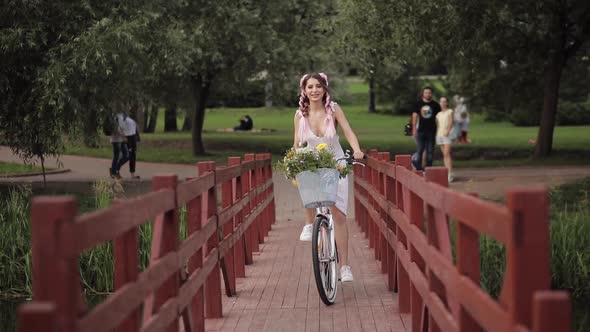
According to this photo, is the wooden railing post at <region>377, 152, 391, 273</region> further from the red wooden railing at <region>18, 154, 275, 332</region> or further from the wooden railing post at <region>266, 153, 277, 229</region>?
the wooden railing post at <region>266, 153, 277, 229</region>

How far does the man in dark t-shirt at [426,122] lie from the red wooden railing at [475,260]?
14696 millimetres

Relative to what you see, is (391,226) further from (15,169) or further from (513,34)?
(513,34)

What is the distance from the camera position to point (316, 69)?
113 ft

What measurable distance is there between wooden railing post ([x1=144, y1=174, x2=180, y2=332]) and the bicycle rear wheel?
2854 mm

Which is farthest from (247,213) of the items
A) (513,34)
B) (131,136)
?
(513,34)

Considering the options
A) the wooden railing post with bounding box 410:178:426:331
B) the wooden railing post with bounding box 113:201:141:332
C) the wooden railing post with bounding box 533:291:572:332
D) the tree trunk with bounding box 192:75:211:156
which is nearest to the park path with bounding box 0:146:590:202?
the tree trunk with bounding box 192:75:211:156

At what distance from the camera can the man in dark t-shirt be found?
22.9 meters

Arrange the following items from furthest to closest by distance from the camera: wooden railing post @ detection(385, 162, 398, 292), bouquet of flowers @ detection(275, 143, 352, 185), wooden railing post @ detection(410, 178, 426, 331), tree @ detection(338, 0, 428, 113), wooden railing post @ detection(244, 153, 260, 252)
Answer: tree @ detection(338, 0, 428, 113)
wooden railing post @ detection(244, 153, 260, 252)
wooden railing post @ detection(385, 162, 398, 292)
bouquet of flowers @ detection(275, 143, 352, 185)
wooden railing post @ detection(410, 178, 426, 331)

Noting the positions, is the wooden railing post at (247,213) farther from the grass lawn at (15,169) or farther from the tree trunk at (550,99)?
the tree trunk at (550,99)

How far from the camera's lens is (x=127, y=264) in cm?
494

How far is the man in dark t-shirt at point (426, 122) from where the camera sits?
22.9 metres

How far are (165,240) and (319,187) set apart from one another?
368 cm

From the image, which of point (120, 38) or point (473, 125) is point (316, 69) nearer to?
point (120, 38)

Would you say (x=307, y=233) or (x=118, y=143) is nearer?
(x=307, y=233)
